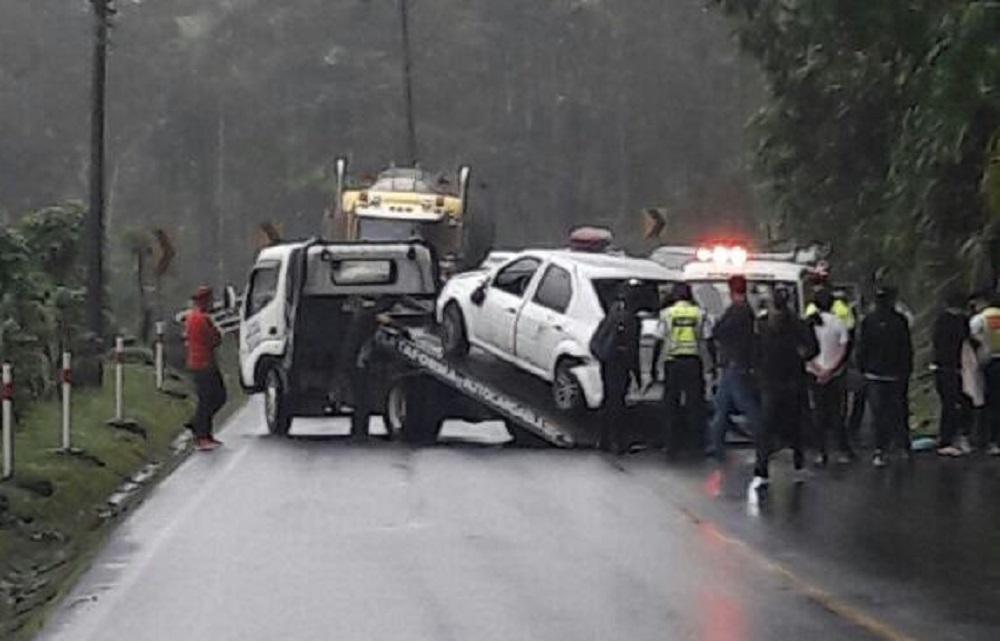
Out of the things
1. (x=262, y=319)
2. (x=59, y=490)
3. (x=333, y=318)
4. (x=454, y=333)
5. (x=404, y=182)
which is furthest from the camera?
(x=404, y=182)

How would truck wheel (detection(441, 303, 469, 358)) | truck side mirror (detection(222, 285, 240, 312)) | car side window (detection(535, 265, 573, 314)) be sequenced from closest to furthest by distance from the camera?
car side window (detection(535, 265, 573, 314)) < truck wheel (detection(441, 303, 469, 358)) < truck side mirror (detection(222, 285, 240, 312))

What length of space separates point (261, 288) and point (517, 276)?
413 cm

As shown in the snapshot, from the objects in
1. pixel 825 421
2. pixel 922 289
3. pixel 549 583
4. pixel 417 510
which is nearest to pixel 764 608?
pixel 549 583

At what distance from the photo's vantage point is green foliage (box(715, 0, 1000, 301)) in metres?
19.4

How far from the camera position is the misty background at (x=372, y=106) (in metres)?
73.6

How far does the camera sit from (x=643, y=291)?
24266mm

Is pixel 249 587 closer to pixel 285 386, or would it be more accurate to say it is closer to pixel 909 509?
pixel 909 509

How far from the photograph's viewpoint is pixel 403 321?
85.4ft

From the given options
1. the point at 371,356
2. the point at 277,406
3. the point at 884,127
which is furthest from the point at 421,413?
the point at 884,127

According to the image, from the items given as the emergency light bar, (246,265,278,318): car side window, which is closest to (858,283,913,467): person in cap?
the emergency light bar

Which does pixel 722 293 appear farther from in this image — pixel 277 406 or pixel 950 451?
pixel 277 406

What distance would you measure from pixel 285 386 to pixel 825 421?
731cm

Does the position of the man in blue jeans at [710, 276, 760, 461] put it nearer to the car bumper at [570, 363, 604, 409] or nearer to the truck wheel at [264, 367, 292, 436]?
the car bumper at [570, 363, 604, 409]

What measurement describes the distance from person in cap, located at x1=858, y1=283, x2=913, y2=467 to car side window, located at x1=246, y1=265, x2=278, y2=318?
8621 millimetres
